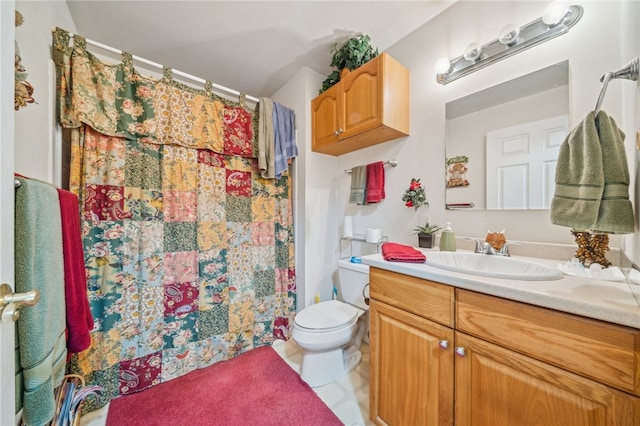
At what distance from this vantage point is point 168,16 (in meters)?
1.48

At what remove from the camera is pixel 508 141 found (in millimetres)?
1238

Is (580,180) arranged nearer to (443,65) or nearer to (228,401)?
(443,65)

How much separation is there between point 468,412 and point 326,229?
5.03 feet

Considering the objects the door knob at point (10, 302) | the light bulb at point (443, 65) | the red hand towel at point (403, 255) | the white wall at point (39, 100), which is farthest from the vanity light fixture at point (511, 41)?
the white wall at point (39, 100)

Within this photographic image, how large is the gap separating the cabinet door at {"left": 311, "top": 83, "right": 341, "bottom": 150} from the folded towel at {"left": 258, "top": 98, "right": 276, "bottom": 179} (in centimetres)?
38

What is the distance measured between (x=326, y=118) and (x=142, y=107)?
1281mm

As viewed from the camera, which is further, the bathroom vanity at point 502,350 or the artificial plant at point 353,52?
the artificial plant at point 353,52

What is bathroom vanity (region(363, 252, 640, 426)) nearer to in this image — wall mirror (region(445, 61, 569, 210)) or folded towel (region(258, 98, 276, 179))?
wall mirror (region(445, 61, 569, 210))

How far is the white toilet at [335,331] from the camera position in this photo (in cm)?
139

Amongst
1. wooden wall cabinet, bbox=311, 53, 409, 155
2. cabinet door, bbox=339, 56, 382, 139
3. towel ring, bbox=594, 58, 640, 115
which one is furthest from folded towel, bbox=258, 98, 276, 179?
towel ring, bbox=594, 58, 640, 115

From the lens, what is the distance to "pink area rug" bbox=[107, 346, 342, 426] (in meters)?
1.20

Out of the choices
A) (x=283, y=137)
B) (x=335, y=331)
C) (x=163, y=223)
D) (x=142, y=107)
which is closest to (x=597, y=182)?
(x=335, y=331)

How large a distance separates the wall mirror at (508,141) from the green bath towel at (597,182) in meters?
0.43

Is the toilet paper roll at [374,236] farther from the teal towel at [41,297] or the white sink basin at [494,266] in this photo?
the teal towel at [41,297]
